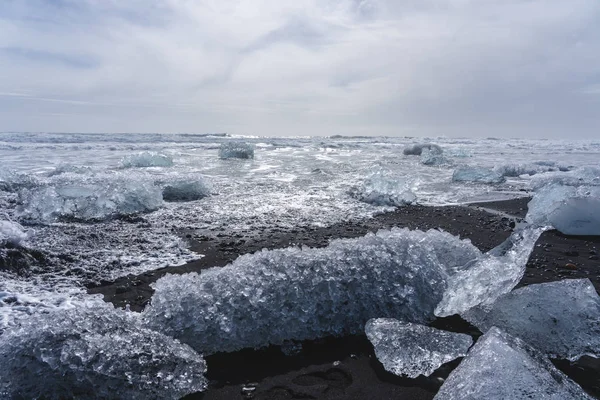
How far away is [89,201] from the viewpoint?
260 inches

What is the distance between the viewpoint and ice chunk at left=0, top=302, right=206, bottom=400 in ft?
6.63

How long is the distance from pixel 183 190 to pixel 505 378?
287 inches

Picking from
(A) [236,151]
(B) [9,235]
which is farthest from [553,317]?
(A) [236,151]

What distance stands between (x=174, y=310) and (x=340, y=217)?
14.7ft

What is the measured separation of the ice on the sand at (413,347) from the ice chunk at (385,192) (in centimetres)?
559

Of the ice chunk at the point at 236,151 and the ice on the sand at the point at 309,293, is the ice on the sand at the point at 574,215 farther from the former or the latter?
the ice chunk at the point at 236,151

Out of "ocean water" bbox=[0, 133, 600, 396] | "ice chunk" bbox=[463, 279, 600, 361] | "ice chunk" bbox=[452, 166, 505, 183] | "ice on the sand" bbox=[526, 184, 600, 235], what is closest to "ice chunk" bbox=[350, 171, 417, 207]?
"ocean water" bbox=[0, 133, 600, 396]

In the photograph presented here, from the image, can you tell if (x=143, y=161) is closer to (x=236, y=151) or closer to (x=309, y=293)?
(x=236, y=151)

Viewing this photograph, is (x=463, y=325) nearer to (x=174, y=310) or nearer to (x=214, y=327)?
(x=214, y=327)

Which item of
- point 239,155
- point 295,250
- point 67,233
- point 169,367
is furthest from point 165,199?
point 239,155

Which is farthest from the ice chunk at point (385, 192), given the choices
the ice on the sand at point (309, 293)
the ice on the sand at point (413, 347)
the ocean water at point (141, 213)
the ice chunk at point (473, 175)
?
the ice on the sand at point (413, 347)

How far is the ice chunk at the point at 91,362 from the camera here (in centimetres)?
202

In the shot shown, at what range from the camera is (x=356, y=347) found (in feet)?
8.74

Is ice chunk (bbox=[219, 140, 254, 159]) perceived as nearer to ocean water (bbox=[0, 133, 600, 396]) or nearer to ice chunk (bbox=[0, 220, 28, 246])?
ocean water (bbox=[0, 133, 600, 396])
